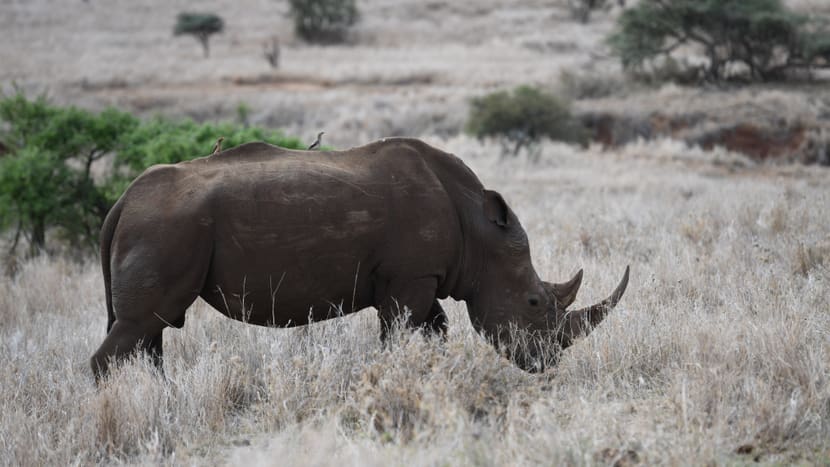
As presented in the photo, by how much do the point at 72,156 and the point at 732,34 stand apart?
72.1 ft

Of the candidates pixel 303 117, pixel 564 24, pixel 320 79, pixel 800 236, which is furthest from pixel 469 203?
pixel 564 24

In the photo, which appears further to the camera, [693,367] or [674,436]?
[693,367]

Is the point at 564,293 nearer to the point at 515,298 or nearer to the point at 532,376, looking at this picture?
the point at 515,298

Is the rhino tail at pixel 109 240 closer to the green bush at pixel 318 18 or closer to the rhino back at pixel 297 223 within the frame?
the rhino back at pixel 297 223

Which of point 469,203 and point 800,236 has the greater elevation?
point 469,203

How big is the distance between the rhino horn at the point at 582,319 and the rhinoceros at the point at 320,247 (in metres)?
0.01

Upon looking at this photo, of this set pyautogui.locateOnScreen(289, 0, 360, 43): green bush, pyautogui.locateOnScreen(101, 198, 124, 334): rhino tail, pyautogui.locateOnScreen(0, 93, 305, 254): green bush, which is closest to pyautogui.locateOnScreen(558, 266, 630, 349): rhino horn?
pyautogui.locateOnScreen(101, 198, 124, 334): rhino tail

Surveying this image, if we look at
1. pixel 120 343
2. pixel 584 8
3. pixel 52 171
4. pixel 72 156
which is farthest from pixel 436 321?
pixel 584 8

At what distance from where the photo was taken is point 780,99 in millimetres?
21766

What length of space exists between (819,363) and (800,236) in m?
4.06

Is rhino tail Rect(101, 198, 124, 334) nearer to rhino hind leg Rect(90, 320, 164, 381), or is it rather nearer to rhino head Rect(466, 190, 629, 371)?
rhino hind leg Rect(90, 320, 164, 381)

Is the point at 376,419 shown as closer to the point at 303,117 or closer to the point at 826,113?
the point at 826,113

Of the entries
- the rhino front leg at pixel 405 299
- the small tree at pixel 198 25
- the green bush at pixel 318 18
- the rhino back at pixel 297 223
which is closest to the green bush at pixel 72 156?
the rhino back at pixel 297 223

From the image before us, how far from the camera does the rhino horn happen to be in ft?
16.9
